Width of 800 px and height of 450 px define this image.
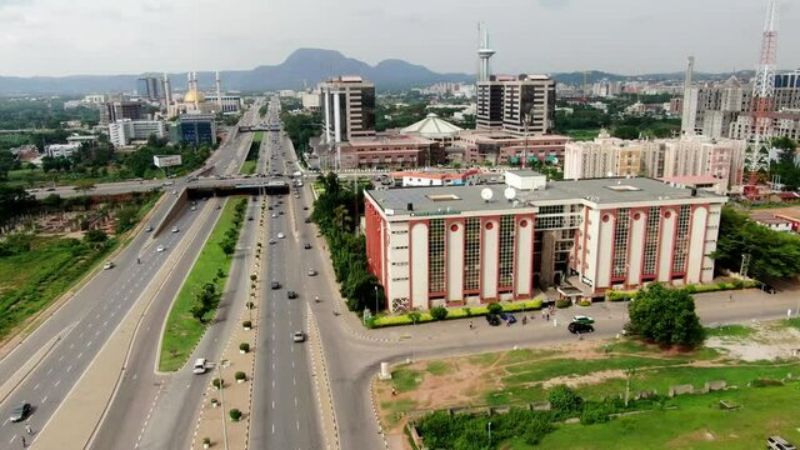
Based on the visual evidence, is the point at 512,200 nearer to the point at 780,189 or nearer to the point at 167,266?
the point at 167,266

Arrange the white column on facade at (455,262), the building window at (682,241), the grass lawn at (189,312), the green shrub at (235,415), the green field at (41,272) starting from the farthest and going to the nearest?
the green field at (41,272), the building window at (682,241), the white column on facade at (455,262), the grass lawn at (189,312), the green shrub at (235,415)

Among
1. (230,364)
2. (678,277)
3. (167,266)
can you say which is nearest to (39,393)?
(230,364)

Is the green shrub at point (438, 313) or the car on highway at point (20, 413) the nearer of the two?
the car on highway at point (20, 413)

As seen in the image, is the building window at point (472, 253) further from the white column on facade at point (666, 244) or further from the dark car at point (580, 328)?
the white column on facade at point (666, 244)

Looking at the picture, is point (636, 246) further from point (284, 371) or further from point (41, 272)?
point (41, 272)

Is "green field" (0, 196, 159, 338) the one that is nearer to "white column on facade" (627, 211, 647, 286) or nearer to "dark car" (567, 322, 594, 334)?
"dark car" (567, 322, 594, 334)

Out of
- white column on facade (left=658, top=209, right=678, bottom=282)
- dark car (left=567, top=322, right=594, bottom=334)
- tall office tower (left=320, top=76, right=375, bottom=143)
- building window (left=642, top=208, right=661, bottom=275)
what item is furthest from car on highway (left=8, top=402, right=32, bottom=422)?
tall office tower (left=320, top=76, right=375, bottom=143)

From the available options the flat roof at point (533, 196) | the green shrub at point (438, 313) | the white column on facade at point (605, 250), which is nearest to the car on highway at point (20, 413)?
the green shrub at point (438, 313)
